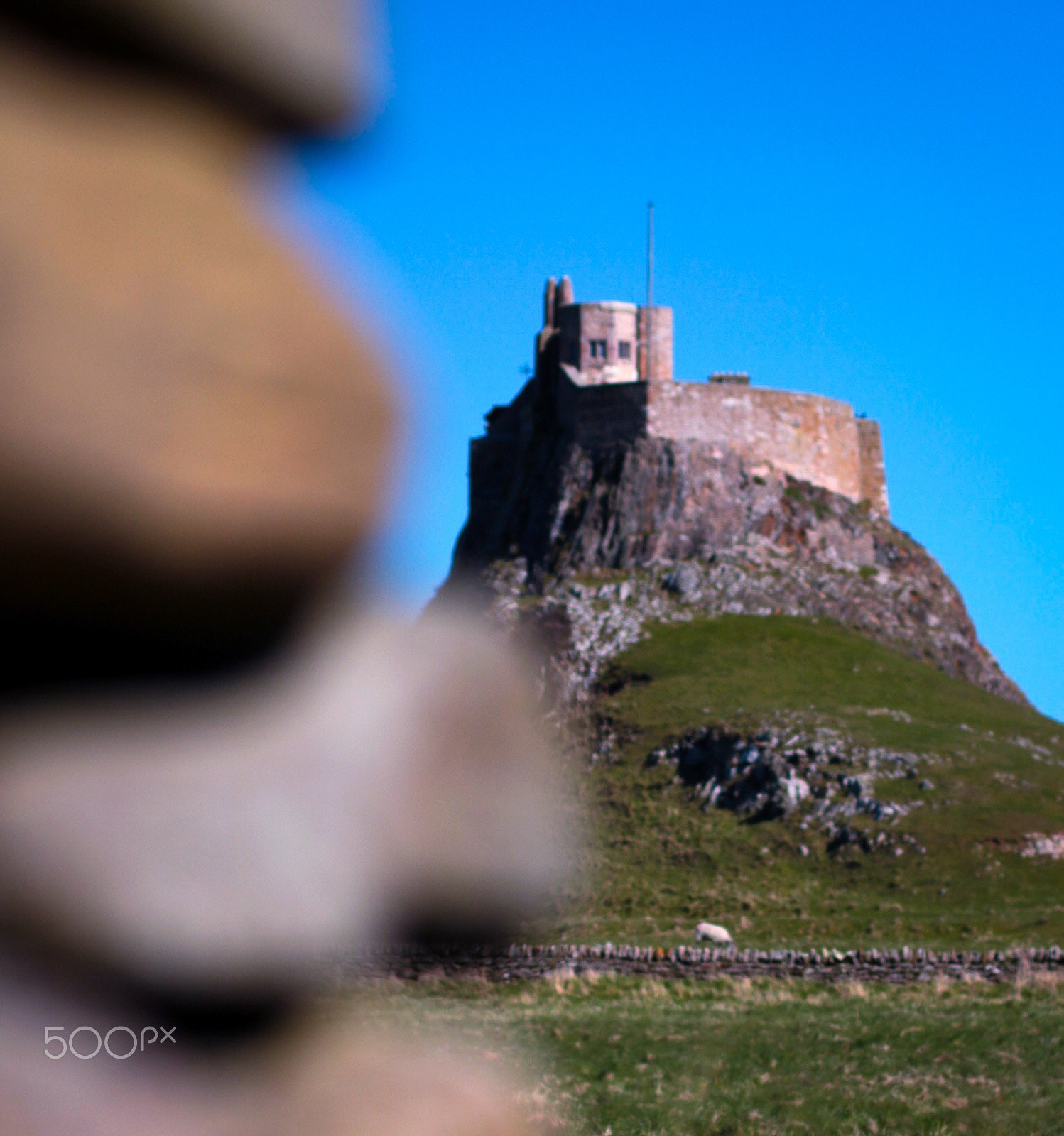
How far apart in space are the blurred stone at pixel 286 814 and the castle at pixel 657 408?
57782 mm

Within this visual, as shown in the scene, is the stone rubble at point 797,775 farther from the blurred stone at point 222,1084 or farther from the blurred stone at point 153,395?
the blurred stone at point 153,395

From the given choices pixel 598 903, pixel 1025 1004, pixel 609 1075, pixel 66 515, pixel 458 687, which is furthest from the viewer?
pixel 598 903

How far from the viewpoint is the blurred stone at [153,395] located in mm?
1851

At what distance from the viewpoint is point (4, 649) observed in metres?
1.98

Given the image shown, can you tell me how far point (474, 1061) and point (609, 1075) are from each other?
15214 millimetres

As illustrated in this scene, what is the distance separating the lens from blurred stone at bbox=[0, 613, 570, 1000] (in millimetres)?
2078

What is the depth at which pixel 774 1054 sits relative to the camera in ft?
60.0

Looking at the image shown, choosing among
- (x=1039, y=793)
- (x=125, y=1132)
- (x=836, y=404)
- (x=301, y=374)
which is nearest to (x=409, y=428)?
(x=301, y=374)

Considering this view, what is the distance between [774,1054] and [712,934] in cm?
1326

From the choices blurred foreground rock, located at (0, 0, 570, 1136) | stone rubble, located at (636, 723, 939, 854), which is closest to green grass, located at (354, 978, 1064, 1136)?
blurred foreground rock, located at (0, 0, 570, 1136)

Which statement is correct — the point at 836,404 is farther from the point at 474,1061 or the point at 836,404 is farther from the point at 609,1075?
the point at 474,1061

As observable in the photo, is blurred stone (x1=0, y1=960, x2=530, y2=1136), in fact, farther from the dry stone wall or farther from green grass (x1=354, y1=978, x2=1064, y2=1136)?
the dry stone wall

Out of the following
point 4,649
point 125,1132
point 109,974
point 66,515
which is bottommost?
point 125,1132

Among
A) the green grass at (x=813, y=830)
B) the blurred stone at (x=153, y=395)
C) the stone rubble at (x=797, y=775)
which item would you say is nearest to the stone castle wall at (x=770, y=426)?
the green grass at (x=813, y=830)
